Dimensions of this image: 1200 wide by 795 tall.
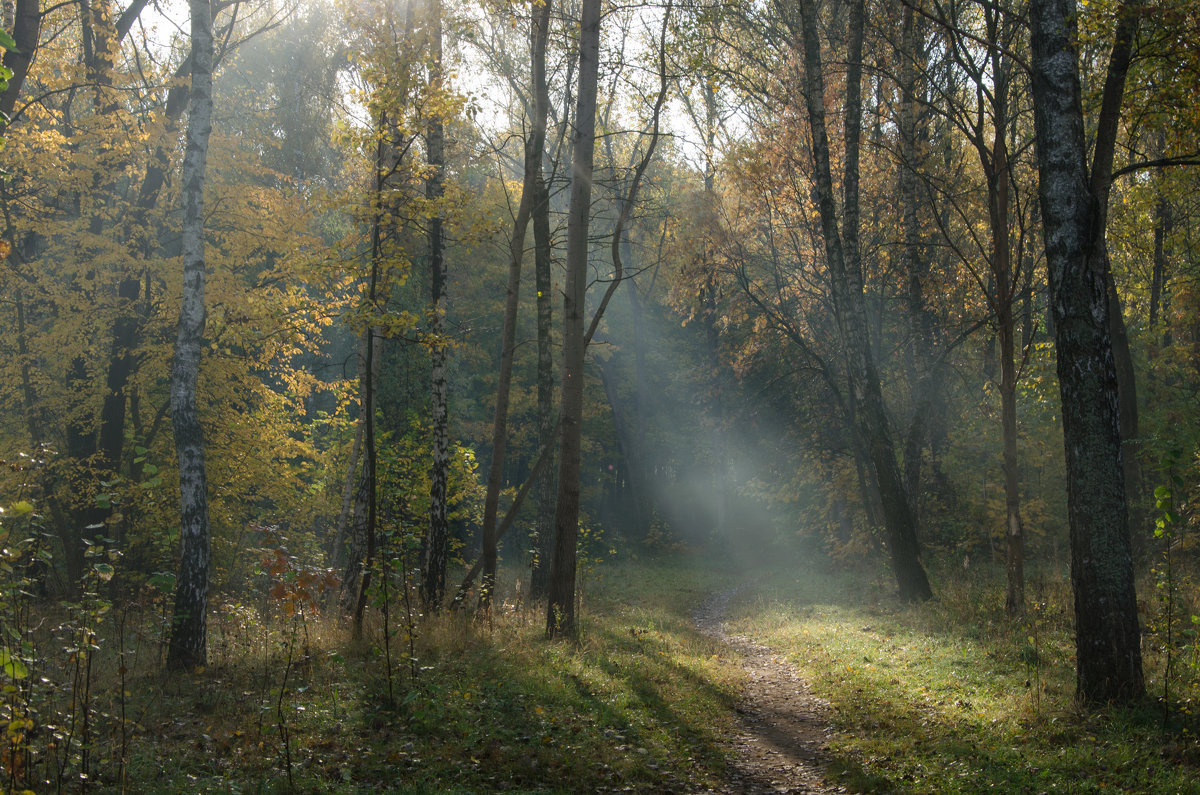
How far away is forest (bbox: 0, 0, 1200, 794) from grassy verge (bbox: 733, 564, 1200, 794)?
0.05 m

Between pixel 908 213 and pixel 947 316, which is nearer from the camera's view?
pixel 908 213

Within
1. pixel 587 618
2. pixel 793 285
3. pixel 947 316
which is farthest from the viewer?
pixel 793 285

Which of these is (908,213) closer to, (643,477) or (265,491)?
(265,491)

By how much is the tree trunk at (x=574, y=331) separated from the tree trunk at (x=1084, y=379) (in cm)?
540

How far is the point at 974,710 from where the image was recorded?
23.0ft

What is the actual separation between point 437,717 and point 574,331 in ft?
17.7

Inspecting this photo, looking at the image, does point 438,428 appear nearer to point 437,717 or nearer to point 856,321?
point 437,717

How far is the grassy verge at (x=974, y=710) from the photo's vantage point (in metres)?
5.36

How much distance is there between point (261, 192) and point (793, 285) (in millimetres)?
15044

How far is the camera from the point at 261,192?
50.0 ft

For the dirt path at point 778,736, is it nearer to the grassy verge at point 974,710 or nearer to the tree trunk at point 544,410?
the grassy verge at point 974,710

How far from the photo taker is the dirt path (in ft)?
19.5

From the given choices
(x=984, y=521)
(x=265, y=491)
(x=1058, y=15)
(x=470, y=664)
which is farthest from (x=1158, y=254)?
(x=265, y=491)

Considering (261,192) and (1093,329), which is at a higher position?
(261,192)
